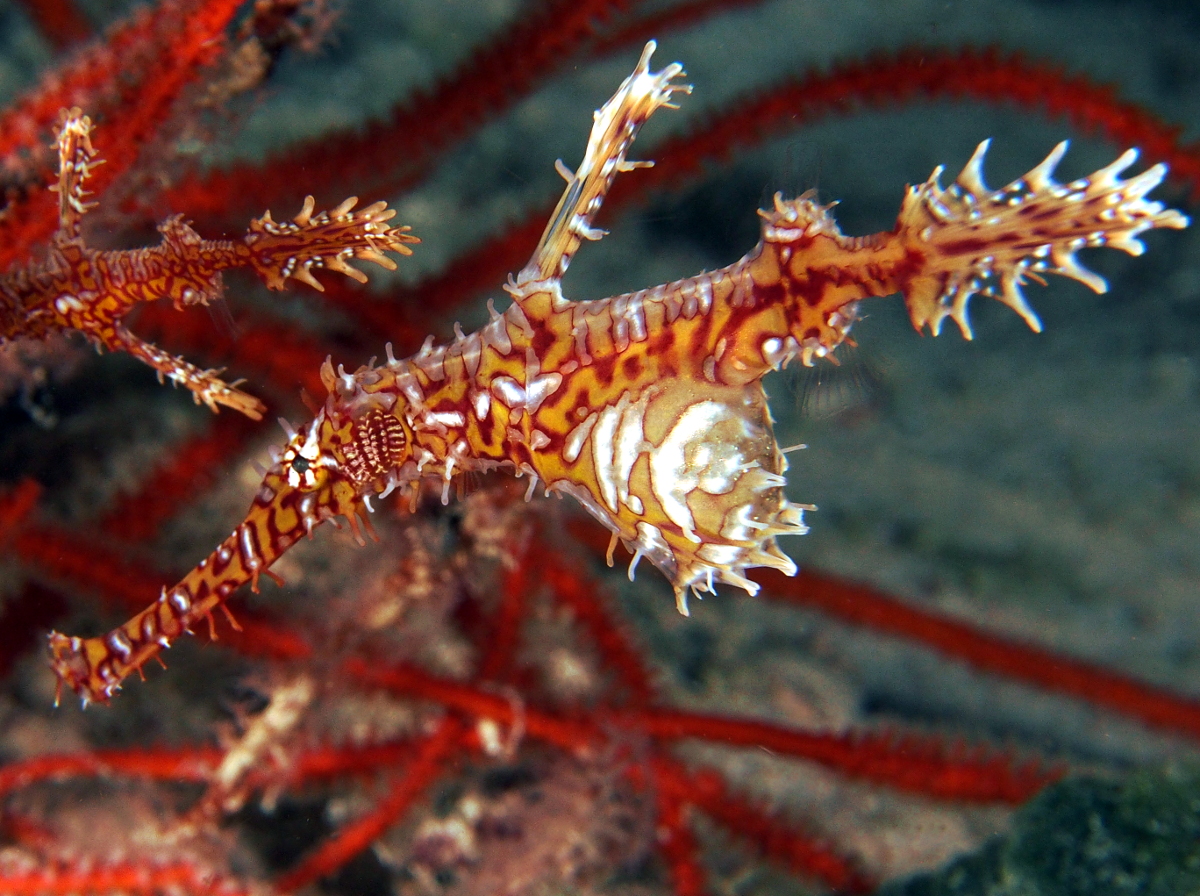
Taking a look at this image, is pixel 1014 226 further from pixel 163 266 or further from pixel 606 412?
pixel 163 266

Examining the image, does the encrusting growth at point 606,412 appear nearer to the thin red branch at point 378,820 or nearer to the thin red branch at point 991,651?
the thin red branch at point 378,820

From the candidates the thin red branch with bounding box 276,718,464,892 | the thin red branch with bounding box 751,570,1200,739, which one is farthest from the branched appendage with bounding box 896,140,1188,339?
the thin red branch with bounding box 276,718,464,892

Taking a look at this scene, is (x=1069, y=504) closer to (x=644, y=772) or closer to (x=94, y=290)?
(x=644, y=772)

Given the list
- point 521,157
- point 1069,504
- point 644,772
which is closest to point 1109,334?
point 1069,504

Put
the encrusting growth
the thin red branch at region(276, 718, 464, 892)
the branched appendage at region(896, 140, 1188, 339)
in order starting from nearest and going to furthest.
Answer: the branched appendage at region(896, 140, 1188, 339) < the encrusting growth < the thin red branch at region(276, 718, 464, 892)

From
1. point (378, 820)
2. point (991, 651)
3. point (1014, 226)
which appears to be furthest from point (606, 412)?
point (991, 651)

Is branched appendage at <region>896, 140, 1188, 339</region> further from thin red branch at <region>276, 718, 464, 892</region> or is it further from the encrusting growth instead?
thin red branch at <region>276, 718, 464, 892</region>
